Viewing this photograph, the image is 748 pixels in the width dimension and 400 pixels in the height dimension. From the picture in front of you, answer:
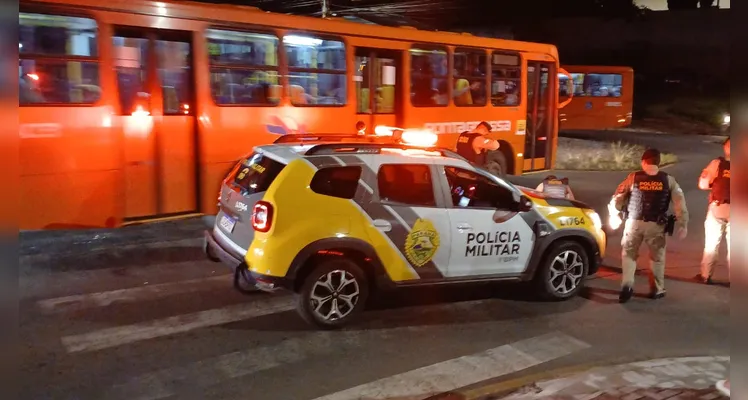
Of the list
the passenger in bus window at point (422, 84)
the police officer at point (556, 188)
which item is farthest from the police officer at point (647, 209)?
the passenger in bus window at point (422, 84)

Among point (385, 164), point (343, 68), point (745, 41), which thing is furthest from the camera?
point (343, 68)

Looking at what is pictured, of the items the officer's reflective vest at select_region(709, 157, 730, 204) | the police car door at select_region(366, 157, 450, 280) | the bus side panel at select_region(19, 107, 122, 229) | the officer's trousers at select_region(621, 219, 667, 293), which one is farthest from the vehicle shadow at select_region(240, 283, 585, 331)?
the bus side panel at select_region(19, 107, 122, 229)

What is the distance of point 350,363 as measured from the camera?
5.88 metres

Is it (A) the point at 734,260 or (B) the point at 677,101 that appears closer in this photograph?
(A) the point at 734,260

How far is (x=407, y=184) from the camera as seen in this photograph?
274 inches

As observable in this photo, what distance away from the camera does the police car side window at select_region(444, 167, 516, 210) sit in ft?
23.8

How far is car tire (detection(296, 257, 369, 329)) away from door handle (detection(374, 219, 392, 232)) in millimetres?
421

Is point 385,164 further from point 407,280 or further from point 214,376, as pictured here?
point 214,376

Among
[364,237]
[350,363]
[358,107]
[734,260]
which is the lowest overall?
[350,363]

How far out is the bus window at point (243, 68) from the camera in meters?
9.93

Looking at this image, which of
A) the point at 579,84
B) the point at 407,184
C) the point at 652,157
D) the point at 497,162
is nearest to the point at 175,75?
the point at 407,184

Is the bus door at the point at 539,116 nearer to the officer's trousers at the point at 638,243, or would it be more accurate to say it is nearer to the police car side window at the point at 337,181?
the officer's trousers at the point at 638,243

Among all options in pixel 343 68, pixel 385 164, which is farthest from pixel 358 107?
pixel 385 164

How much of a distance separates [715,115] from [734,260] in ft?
128
